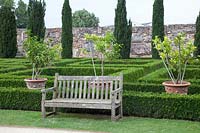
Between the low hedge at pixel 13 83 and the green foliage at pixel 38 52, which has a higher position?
the green foliage at pixel 38 52

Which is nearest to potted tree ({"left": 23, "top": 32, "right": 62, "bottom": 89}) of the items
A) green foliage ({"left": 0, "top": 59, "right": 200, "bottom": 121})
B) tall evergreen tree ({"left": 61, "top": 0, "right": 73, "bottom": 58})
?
green foliage ({"left": 0, "top": 59, "right": 200, "bottom": 121})

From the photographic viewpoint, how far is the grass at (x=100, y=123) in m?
6.15

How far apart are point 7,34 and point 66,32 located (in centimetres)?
307

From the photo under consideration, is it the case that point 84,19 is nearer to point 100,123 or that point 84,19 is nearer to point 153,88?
point 153,88

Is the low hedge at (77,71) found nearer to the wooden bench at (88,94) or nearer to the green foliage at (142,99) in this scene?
the green foliage at (142,99)

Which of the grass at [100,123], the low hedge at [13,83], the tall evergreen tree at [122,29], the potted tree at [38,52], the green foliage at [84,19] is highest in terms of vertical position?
the green foliage at [84,19]

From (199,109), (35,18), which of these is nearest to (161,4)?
(35,18)

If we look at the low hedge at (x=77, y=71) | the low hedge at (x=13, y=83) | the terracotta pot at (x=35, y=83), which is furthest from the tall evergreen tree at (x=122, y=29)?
the terracotta pot at (x=35, y=83)

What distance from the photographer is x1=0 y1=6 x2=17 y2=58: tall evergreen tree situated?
19.7m

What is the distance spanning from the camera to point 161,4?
1902 cm

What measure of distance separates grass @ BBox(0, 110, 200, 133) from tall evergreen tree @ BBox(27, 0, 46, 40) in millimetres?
12961

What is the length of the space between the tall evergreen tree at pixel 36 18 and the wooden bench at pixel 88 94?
12.7 meters

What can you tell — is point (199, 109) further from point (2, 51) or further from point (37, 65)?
point (2, 51)

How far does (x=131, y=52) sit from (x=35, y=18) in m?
5.46
